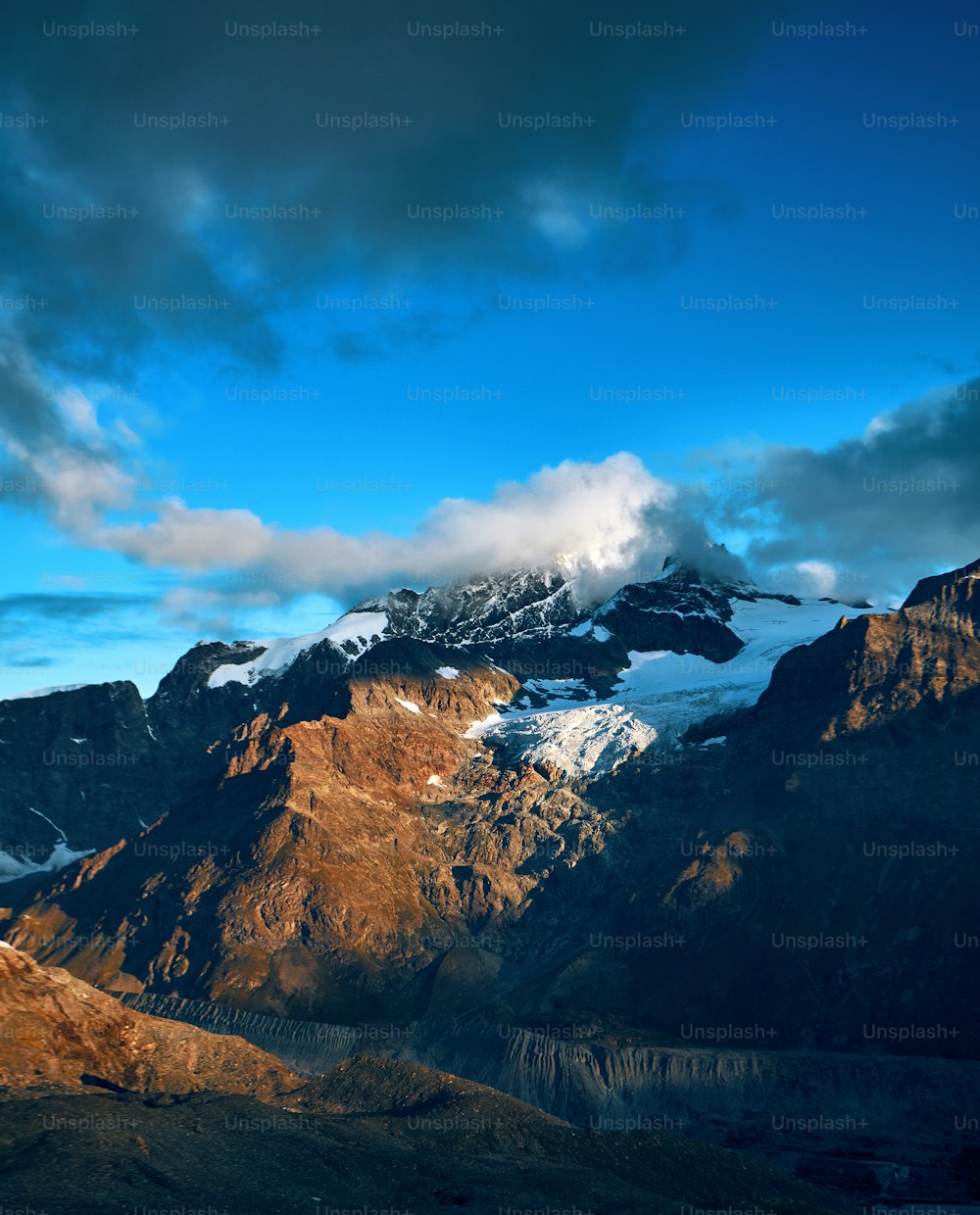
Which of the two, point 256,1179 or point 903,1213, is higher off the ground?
point 256,1179

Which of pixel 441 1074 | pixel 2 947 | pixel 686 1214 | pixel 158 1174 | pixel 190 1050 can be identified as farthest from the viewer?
pixel 441 1074

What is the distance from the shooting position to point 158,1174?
97.4 m

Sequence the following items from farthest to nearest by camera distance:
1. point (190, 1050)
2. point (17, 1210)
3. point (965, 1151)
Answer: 1. point (965, 1151)
2. point (190, 1050)
3. point (17, 1210)

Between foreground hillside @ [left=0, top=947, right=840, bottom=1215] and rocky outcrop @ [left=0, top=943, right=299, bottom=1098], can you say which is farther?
rocky outcrop @ [left=0, top=943, right=299, bottom=1098]

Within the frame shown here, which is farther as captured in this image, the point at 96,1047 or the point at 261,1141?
A: the point at 96,1047

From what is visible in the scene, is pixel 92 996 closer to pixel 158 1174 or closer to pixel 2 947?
pixel 2 947

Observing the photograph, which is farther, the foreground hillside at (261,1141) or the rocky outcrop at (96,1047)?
the rocky outcrop at (96,1047)

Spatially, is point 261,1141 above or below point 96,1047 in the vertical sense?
below

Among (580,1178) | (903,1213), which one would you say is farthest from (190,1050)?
(903,1213)

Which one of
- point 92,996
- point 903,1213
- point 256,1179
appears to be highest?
point 92,996

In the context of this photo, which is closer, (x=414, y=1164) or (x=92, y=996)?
(x=414, y=1164)

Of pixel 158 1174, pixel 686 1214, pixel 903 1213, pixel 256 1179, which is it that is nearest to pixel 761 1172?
pixel 686 1214

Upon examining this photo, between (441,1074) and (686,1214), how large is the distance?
61.6m

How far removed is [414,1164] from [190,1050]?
4435 centimetres
